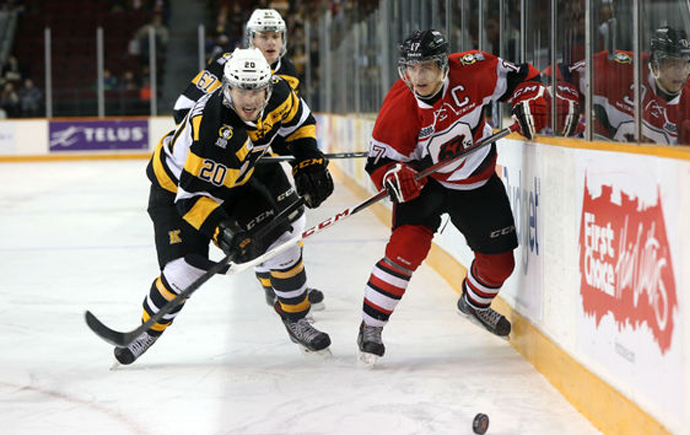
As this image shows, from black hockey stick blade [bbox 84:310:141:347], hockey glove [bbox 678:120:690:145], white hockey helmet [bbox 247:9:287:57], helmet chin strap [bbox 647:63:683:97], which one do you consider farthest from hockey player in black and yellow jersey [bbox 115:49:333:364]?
hockey glove [bbox 678:120:690:145]

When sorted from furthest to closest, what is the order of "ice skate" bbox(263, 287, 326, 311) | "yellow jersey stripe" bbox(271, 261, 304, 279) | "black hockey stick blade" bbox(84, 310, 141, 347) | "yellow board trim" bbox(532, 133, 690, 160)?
"ice skate" bbox(263, 287, 326, 311) < "yellow jersey stripe" bbox(271, 261, 304, 279) < "black hockey stick blade" bbox(84, 310, 141, 347) < "yellow board trim" bbox(532, 133, 690, 160)

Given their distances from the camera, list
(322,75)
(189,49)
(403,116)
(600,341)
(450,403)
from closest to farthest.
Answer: (600,341)
(450,403)
(403,116)
(322,75)
(189,49)

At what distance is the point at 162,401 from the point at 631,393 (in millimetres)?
1351

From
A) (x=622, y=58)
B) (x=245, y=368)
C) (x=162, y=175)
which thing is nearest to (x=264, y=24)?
(x=162, y=175)

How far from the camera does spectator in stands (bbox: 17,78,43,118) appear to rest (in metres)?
15.9

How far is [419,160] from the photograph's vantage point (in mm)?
3570

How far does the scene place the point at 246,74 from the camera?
9.95ft

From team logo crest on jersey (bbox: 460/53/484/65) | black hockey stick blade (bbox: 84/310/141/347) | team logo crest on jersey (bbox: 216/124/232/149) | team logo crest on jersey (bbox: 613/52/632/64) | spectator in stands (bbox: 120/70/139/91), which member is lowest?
black hockey stick blade (bbox: 84/310/141/347)

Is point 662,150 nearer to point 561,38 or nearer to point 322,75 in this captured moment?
point 561,38

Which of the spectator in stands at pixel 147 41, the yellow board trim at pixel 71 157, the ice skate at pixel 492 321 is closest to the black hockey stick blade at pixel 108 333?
the ice skate at pixel 492 321

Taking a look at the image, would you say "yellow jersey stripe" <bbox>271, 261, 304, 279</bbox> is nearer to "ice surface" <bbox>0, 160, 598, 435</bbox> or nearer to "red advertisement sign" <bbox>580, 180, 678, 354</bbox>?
"ice surface" <bbox>0, 160, 598, 435</bbox>

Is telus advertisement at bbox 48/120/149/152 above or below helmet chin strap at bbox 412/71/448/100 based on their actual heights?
below

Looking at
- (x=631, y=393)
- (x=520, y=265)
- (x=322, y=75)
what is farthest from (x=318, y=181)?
(x=322, y=75)

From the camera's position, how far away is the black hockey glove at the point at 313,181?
356cm
